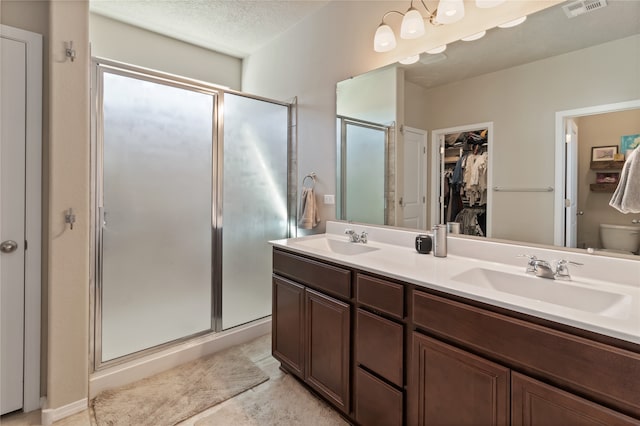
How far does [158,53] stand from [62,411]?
2943 millimetres

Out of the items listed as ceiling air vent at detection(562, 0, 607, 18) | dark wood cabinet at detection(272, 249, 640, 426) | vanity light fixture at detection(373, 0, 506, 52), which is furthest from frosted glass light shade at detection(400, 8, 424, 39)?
dark wood cabinet at detection(272, 249, 640, 426)

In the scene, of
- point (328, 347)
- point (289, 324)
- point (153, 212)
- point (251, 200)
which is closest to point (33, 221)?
point (153, 212)

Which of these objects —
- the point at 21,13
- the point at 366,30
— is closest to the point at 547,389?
the point at 366,30

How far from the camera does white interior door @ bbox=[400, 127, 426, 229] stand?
1904 millimetres

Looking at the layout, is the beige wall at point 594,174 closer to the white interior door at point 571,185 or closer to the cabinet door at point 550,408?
the white interior door at point 571,185

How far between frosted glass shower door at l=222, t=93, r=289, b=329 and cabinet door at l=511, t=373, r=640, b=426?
6.78ft

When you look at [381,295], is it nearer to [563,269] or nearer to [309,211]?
[563,269]

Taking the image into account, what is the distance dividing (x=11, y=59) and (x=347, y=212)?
2132mm

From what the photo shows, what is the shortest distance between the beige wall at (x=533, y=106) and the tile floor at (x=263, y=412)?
1378mm

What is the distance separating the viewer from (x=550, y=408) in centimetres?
92

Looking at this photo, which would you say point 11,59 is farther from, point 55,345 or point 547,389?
point 547,389

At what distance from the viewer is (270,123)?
274 cm

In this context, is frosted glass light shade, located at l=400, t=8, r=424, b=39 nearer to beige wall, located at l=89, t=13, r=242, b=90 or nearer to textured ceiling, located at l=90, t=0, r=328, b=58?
textured ceiling, located at l=90, t=0, r=328, b=58

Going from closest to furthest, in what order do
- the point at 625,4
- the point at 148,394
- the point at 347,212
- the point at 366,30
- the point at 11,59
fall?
the point at 625,4, the point at 11,59, the point at 148,394, the point at 366,30, the point at 347,212
